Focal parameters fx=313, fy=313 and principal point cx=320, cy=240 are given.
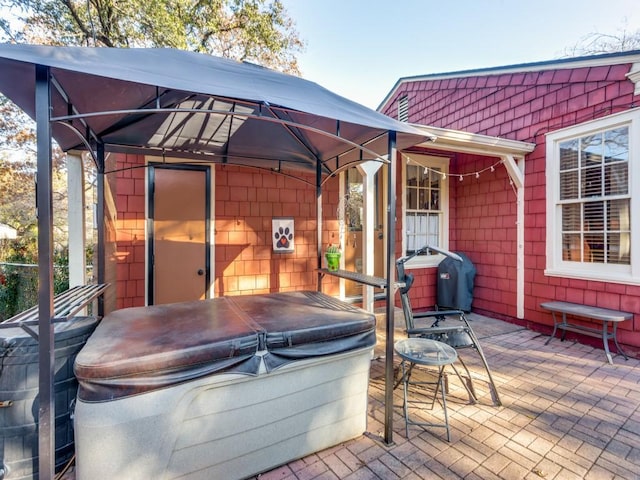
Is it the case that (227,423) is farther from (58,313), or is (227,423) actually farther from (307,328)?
(58,313)

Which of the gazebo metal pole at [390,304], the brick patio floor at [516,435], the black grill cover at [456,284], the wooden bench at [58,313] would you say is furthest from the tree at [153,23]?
the brick patio floor at [516,435]

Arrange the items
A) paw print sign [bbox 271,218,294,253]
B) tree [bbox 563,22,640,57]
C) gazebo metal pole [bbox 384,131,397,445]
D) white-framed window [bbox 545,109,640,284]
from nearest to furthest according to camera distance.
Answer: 1. gazebo metal pole [bbox 384,131,397,445]
2. white-framed window [bbox 545,109,640,284]
3. paw print sign [bbox 271,218,294,253]
4. tree [bbox 563,22,640,57]

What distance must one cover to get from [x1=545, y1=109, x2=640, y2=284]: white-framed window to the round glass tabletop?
2.98 metres

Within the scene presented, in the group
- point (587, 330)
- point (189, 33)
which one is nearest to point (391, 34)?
point (189, 33)

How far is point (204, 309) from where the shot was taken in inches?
94.9

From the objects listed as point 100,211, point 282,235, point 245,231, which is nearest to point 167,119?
point 100,211

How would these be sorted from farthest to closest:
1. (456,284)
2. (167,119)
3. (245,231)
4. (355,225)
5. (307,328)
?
(355,225), (456,284), (245,231), (167,119), (307,328)

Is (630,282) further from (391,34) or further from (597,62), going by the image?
(391,34)

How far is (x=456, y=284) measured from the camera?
5.40 meters

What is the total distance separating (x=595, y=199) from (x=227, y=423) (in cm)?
493

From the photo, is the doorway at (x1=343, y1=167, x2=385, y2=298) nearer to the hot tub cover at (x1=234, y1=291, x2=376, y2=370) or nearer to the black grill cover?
the black grill cover

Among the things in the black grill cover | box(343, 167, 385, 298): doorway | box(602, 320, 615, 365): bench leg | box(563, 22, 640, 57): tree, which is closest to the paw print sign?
box(343, 167, 385, 298): doorway

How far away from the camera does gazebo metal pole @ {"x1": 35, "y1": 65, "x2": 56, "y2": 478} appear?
1390mm

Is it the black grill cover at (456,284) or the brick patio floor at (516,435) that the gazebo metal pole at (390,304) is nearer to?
the brick patio floor at (516,435)
